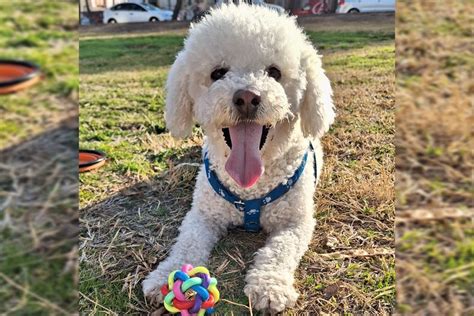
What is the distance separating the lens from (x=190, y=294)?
1229mm

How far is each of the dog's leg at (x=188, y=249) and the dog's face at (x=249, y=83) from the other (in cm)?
25

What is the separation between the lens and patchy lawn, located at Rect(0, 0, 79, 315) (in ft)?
4.69

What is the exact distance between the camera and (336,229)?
1637 millimetres

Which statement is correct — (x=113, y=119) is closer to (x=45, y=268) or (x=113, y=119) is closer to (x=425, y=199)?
(x=45, y=268)

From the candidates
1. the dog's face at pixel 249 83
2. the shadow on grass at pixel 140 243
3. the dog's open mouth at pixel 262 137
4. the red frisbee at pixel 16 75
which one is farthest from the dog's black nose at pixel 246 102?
the red frisbee at pixel 16 75

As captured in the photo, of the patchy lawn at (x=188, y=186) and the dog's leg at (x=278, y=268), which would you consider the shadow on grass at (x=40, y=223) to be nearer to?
the patchy lawn at (x=188, y=186)

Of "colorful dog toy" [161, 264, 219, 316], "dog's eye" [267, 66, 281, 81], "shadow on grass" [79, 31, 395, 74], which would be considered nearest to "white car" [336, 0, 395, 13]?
"shadow on grass" [79, 31, 395, 74]

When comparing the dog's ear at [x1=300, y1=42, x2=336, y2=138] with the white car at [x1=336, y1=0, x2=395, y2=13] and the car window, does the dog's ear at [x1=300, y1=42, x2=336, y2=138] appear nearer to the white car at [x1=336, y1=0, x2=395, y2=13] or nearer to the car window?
the white car at [x1=336, y1=0, x2=395, y2=13]

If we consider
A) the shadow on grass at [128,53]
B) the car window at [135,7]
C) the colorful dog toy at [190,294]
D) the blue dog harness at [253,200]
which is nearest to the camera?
the colorful dog toy at [190,294]

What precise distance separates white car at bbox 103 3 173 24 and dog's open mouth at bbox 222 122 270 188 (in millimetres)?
665

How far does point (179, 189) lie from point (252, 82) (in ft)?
2.45

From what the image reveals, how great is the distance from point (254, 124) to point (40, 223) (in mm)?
832

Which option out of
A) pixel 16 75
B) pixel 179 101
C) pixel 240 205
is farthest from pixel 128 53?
pixel 240 205

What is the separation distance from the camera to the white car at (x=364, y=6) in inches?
64.1
